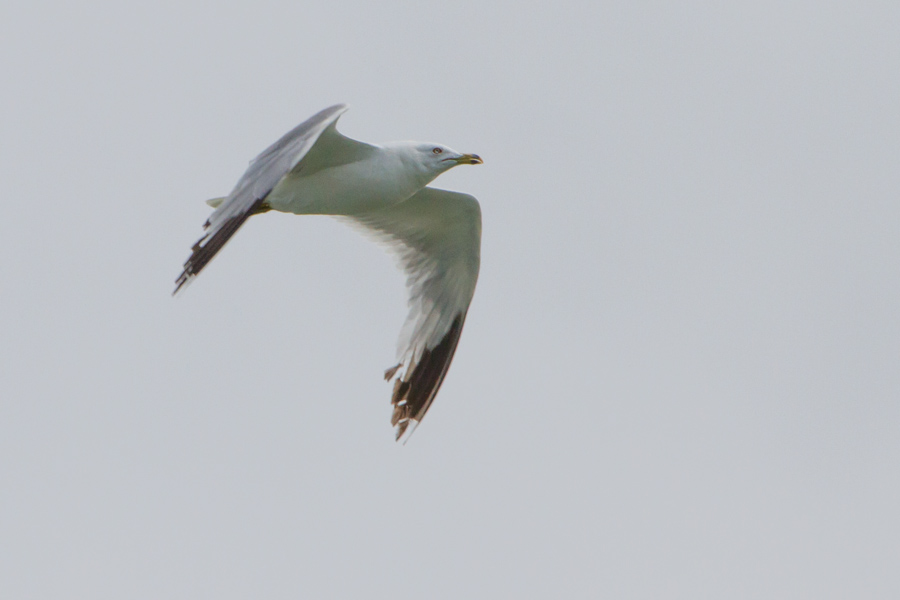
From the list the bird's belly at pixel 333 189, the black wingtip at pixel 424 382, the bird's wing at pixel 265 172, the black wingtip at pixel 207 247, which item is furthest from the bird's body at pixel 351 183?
the black wingtip at pixel 424 382

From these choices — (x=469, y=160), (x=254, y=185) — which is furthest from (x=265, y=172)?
(x=469, y=160)

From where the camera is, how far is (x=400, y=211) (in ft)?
34.5

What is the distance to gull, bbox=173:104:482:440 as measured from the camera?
8039 millimetres

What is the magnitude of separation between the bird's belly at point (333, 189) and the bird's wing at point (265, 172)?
0.51ft

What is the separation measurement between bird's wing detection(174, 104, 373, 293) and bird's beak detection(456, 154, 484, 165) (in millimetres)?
734

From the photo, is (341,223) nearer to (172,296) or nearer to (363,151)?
(363,151)

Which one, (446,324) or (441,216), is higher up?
(441,216)

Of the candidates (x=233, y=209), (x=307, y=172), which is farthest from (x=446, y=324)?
(x=233, y=209)

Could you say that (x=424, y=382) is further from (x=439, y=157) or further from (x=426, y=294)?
(x=439, y=157)

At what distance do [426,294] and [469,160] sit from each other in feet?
5.66

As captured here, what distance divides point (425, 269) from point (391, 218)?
0.55m

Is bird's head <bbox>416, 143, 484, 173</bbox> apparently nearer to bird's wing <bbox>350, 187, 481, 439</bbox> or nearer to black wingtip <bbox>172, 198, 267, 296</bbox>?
bird's wing <bbox>350, 187, 481, 439</bbox>

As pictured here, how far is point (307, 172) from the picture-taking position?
9.37 meters

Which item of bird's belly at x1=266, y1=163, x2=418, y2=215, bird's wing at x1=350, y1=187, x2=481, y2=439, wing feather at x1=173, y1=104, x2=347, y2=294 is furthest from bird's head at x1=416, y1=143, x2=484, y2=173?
bird's wing at x1=350, y1=187, x2=481, y2=439
